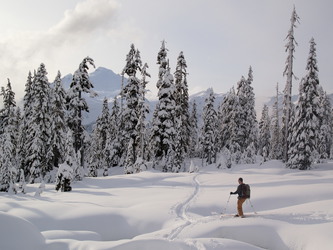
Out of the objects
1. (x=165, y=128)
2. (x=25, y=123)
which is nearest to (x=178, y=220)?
(x=165, y=128)

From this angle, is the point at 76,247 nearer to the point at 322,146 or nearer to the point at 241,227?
the point at 241,227

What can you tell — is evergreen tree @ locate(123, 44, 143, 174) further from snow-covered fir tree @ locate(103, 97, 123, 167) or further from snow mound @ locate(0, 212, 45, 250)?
snow mound @ locate(0, 212, 45, 250)

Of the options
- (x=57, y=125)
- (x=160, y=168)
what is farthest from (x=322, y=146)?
(x=57, y=125)

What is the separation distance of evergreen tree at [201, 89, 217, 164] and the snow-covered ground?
29030 mm

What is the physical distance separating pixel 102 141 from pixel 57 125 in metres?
19.0

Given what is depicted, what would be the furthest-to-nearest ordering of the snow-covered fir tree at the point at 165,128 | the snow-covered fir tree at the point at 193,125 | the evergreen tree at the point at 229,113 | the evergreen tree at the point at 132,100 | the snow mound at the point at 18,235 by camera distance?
the snow-covered fir tree at the point at 193,125 → the evergreen tree at the point at 229,113 → the evergreen tree at the point at 132,100 → the snow-covered fir tree at the point at 165,128 → the snow mound at the point at 18,235

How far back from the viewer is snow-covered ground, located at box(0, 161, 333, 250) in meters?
10.1

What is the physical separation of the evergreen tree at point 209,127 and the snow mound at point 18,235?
41.9m

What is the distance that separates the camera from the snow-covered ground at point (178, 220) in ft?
33.1

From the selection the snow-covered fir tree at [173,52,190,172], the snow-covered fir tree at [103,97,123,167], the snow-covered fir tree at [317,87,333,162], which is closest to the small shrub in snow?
the snow-covered fir tree at [173,52,190,172]

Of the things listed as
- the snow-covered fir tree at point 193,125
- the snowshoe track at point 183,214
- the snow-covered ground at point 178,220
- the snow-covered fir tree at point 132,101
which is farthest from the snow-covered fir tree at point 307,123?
the snow-covered fir tree at point 193,125

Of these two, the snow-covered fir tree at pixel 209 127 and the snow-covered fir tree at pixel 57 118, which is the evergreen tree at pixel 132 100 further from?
the snow-covered fir tree at pixel 209 127

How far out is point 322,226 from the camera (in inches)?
433

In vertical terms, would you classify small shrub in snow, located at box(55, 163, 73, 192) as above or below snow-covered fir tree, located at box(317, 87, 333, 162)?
below
